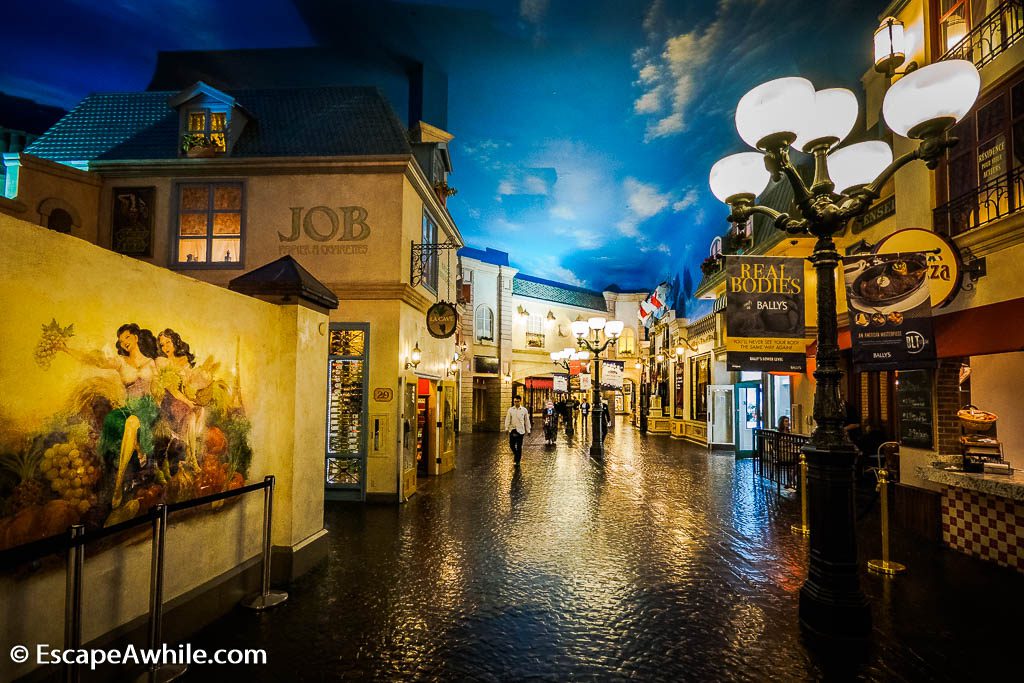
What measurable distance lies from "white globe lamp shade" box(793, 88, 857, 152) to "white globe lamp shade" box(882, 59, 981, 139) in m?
0.32

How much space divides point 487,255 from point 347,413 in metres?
22.2

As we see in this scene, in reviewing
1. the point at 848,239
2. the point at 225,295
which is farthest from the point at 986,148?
the point at 225,295

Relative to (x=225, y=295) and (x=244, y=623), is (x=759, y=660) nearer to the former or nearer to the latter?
(x=244, y=623)

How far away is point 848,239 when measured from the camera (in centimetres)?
1232

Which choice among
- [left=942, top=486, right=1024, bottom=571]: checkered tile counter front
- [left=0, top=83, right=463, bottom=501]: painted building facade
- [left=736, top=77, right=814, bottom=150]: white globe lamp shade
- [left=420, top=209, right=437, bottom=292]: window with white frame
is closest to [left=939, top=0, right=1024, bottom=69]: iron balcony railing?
[left=736, top=77, right=814, bottom=150]: white globe lamp shade

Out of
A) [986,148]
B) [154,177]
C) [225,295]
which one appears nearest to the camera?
[225,295]

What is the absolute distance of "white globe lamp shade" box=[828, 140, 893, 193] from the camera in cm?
547

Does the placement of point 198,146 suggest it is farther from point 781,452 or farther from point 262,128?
point 781,452

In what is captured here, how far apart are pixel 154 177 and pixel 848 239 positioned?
15.7 meters

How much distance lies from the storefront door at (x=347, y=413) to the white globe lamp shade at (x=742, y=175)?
7.35 meters

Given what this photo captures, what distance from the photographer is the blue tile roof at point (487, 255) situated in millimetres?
29806

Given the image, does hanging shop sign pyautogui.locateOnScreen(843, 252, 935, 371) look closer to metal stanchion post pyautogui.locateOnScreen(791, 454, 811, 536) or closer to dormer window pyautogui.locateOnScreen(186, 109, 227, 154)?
metal stanchion post pyautogui.locateOnScreen(791, 454, 811, 536)

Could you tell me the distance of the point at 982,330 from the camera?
6.52 meters

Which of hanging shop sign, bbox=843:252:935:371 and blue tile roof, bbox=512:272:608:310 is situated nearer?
hanging shop sign, bbox=843:252:935:371
